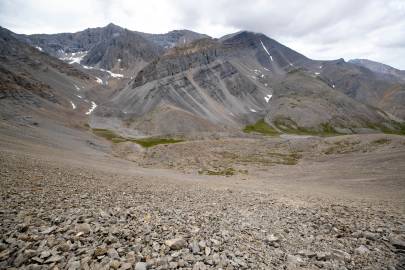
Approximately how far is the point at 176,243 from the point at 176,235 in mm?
→ 912

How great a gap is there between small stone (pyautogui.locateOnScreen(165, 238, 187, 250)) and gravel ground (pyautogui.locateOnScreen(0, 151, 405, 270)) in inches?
1.5

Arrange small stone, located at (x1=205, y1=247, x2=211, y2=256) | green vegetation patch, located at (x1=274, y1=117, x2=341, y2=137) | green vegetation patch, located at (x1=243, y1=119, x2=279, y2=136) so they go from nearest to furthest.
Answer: small stone, located at (x1=205, y1=247, x2=211, y2=256) → green vegetation patch, located at (x1=243, y1=119, x2=279, y2=136) → green vegetation patch, located at (x1=274, y1=117, x2=341, y2=137)

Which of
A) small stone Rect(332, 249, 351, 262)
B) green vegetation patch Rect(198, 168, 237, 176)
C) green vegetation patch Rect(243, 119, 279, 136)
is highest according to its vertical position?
Answer: green vegetation patch Rect(243, 119, 279, 136)

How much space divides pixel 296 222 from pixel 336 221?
2226 mm

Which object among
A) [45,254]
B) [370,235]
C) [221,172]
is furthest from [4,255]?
[221,172]

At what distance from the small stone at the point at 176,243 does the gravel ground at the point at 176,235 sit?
4cm

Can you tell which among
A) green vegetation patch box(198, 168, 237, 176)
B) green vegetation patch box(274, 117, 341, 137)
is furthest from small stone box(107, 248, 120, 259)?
green vegetation patch box(274, 117, 341, 137)

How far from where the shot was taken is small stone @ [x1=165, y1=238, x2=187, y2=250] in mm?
9617

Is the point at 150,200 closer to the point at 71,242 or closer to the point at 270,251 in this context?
the point at 71,242

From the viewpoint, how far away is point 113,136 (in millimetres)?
122875

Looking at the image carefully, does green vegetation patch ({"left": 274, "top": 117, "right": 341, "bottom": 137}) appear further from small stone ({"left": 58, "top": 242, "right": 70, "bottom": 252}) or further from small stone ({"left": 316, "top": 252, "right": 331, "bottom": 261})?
small stone ({"left": 58, "top": 242, "right": 70, "bottom": 252})

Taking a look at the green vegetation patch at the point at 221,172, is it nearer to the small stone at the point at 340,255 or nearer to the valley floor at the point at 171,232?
the valley floor at the point at 171,232

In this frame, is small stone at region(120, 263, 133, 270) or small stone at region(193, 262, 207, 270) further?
small stone at region(193, 262, 207, 270)

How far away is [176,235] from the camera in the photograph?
10664 mm
